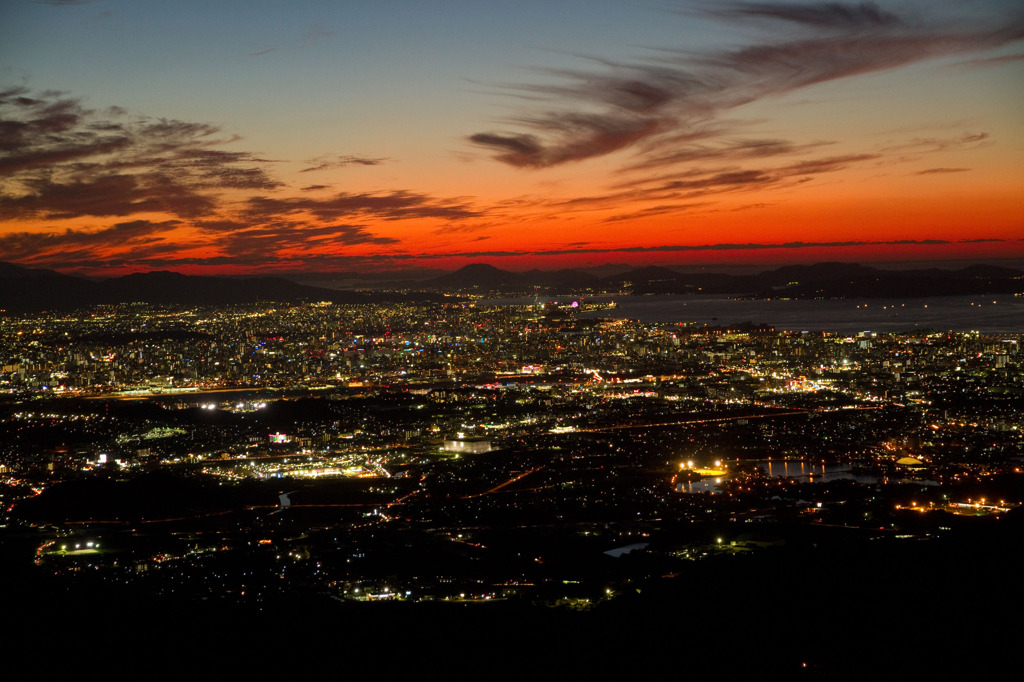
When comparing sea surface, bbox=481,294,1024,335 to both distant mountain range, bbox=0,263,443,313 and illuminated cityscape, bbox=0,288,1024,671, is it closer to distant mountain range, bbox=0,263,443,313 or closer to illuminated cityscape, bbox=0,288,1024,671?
illuminated cityscape, bbox=0,288,1024,671

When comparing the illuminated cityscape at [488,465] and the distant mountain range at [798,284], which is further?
the distant mountain range at [798,284]

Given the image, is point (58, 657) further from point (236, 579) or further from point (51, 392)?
point (51, 392)

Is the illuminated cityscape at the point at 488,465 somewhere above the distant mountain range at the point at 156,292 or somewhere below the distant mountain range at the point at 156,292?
below

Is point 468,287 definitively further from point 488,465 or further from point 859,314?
point 488,465

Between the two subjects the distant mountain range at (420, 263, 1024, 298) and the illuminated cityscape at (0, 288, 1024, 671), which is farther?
the distant mountain range at (420, 263, 1024, 298)

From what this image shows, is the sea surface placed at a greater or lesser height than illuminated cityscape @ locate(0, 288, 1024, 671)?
greater

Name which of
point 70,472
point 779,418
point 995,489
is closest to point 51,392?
point 70,472

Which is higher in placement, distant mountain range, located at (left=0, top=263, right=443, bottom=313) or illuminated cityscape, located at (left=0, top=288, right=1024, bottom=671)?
distant mountain range, located at (left=0, top=263, right=443, bottom=313)

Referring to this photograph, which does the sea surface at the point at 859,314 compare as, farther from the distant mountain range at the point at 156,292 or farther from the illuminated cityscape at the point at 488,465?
the distant mountain range at the point at 156,292

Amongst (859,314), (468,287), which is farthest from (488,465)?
(468,287)
